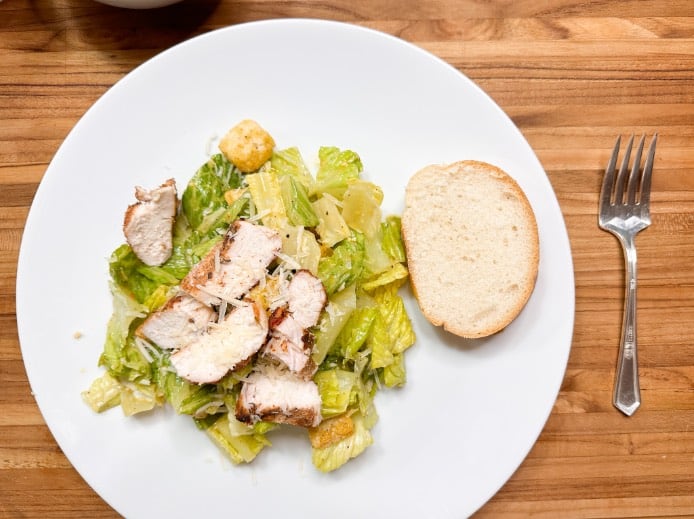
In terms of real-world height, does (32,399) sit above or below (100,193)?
below

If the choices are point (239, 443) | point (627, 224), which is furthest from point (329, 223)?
point (627, 224)

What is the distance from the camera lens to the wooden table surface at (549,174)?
300 cm

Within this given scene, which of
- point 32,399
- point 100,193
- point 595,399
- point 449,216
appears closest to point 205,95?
point 100,193

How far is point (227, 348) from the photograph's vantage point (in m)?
2.53

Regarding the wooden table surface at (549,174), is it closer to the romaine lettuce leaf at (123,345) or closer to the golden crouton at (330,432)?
the romaine lettuce leaf at (123,345)

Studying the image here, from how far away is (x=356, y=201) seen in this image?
2691mm

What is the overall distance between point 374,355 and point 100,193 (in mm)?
1472

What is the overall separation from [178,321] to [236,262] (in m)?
0.36

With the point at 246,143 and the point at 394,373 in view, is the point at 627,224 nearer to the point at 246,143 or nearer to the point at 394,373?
the point at 394,373

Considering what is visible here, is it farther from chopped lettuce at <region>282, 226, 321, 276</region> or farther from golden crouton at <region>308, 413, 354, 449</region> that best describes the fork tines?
golden crouton at <region>308, 413, 354, 449</region>

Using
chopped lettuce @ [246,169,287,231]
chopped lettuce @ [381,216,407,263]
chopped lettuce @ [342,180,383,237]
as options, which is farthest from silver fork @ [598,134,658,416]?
chopped lettuce @ [246,169,287,231]

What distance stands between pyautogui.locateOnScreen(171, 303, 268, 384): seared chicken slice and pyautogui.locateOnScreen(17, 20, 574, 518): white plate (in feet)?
1.29

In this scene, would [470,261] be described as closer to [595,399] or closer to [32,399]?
[595,399]

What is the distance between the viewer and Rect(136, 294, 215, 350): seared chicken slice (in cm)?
260
